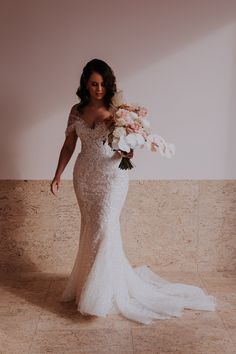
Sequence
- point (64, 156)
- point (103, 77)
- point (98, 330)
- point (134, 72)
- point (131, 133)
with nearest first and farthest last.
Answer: point (131, 133)
point (98, 330)
point (103, 77)
point (64, 156)
point (134, 72)

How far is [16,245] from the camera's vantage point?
420cm

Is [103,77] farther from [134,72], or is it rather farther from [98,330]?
[98,330]

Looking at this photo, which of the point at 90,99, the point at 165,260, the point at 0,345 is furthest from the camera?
the point at 165,260

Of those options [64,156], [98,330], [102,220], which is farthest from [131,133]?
[98,330]

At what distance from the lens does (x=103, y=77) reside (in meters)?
3.21

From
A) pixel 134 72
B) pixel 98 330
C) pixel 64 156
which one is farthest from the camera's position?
pixel 134 72

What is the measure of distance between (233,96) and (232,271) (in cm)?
167

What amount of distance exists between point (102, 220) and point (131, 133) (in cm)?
72

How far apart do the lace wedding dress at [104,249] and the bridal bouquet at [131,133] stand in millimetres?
267

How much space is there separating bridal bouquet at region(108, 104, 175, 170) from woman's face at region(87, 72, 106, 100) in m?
0.20

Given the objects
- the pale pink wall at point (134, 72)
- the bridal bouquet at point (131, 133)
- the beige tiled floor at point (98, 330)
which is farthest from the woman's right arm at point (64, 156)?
the beige tiled floor at point (98, 330)

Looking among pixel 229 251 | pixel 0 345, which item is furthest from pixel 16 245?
pixel 229 251

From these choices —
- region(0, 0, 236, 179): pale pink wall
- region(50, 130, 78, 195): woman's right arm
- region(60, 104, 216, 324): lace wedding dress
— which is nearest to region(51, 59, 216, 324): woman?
region(60, 104, 216, 324): lace wedding dress

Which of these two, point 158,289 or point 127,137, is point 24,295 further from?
point 127,137
